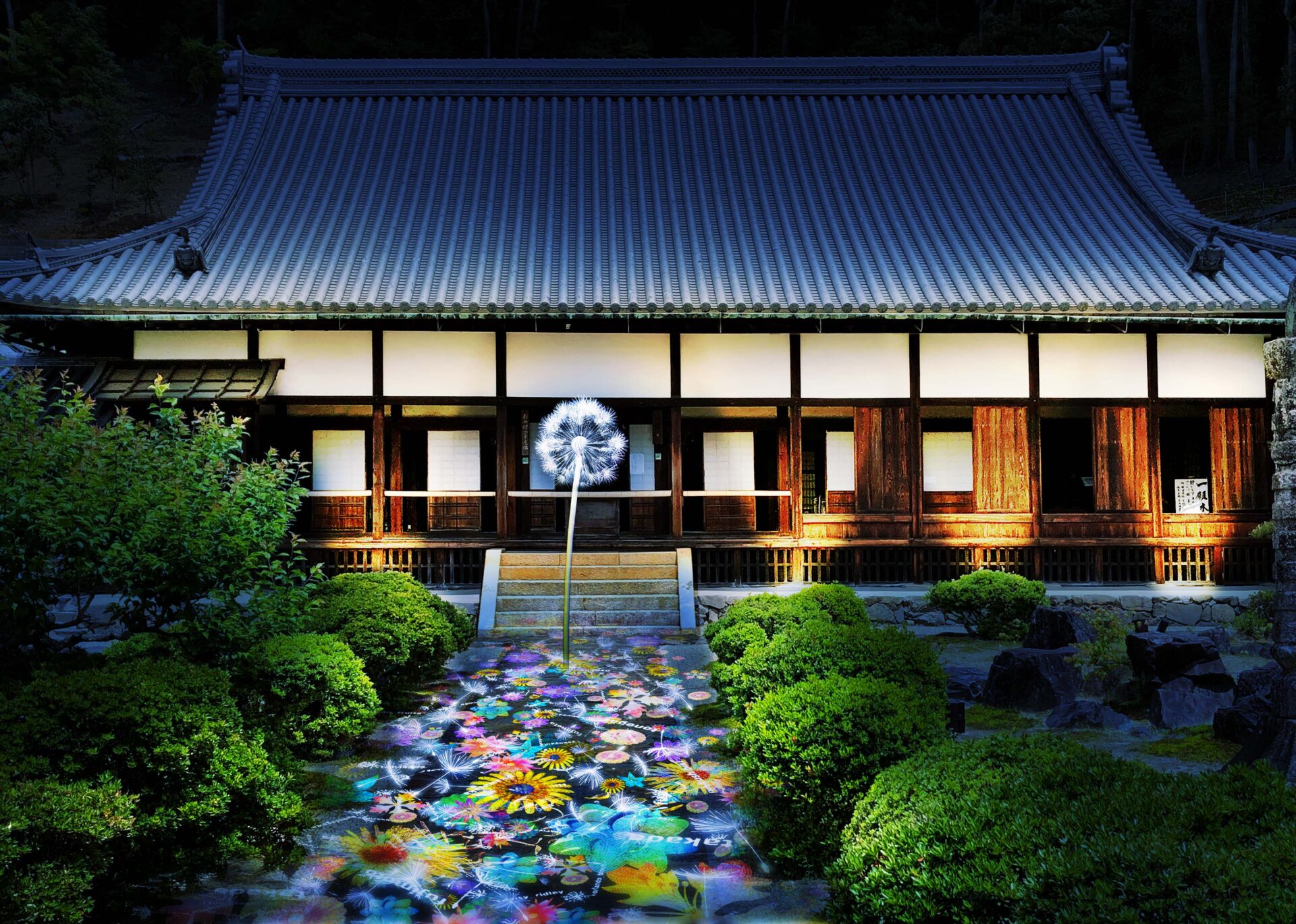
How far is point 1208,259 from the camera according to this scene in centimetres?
1550

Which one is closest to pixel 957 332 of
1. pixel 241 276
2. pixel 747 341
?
pixel 747 341

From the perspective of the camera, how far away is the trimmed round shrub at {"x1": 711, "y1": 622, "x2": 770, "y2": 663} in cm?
903

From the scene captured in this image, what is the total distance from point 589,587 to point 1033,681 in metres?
6.89

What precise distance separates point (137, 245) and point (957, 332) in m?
13.7

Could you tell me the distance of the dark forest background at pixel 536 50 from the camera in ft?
137

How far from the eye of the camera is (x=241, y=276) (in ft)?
51.0

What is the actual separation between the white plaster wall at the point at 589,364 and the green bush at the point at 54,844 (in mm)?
11008

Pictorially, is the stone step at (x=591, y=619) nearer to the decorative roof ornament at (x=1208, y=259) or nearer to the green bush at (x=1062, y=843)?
the green bush at (x=1062, y=843)

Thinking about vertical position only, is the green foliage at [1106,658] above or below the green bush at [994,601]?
below

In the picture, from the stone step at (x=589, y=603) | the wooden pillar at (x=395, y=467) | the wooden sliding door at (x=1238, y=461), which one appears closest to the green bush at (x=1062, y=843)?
the stone step at (x=589, y=603)

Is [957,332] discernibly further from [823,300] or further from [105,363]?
[105,363]

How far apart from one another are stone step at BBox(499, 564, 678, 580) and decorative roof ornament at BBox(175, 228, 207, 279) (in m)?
6.87

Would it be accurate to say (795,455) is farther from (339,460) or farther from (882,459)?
(339,460)

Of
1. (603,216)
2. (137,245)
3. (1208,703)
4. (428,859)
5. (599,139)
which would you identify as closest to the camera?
(428,859)
